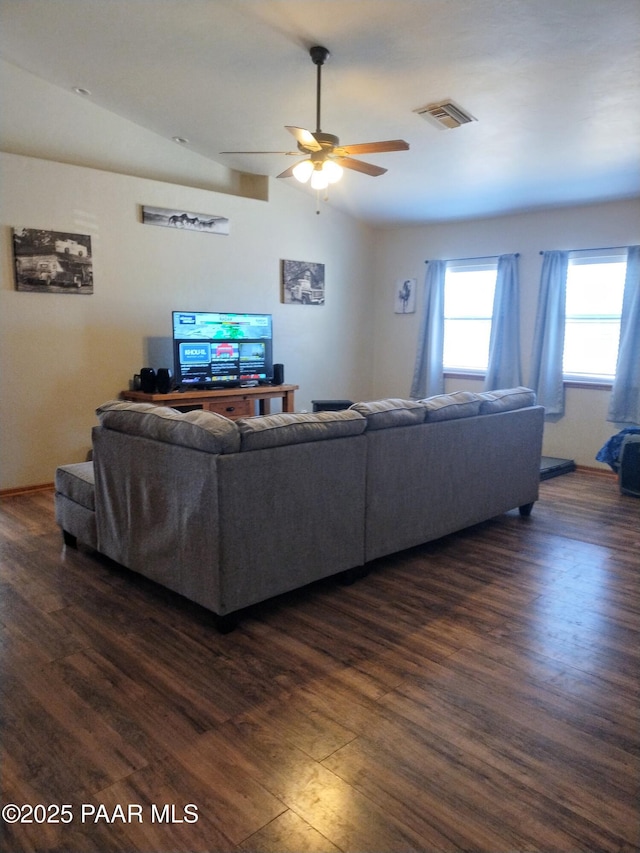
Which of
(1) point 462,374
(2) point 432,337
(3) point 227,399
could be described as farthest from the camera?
(2) point 432,337

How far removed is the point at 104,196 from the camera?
16.5 feet

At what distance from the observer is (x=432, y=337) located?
274 inches

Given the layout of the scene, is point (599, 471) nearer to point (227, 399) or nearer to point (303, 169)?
point (227, 399)

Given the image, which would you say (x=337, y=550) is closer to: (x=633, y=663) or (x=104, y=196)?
(x=633, y=663)

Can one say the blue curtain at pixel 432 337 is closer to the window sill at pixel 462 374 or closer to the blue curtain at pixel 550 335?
the window sill at pixel 462 374

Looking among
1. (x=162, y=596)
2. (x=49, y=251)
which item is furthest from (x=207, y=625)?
(x=49, y=251)

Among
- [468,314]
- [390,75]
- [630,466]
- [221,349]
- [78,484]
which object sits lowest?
[630,466]

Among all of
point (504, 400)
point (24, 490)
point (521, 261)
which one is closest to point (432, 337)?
point (521, 261)

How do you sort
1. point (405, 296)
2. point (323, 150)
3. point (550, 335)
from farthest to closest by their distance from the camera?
1. point (405, 296)
2. point (550, 335)
3. point (323, 150)

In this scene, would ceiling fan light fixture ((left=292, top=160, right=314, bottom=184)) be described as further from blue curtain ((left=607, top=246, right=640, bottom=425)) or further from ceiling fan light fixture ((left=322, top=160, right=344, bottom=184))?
blue curtain ((left=607, top=246, right=640, bottom=425))

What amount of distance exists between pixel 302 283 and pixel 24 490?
366cm

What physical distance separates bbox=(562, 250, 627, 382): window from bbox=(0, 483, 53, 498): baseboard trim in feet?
16.6

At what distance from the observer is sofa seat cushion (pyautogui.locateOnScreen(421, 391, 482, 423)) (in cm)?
332

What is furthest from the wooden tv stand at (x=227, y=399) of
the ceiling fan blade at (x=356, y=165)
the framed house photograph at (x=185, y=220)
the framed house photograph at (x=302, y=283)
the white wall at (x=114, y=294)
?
the ceiling fan blade at (x=356, y=165)
